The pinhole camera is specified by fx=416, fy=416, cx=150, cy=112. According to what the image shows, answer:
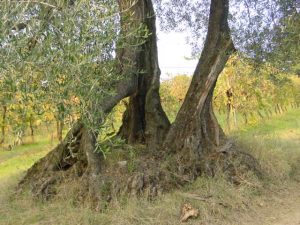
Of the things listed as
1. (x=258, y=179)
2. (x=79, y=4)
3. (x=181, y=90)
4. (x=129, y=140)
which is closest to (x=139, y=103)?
(x=129, y=140)

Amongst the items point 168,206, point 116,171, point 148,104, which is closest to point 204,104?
point 148,104

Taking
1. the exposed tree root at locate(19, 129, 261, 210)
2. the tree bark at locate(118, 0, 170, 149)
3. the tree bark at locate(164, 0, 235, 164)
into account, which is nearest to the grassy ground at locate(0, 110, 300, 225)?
the exposed tree root at locate(19, 129, 261, 210)

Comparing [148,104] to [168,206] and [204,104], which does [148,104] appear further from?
[168,206]

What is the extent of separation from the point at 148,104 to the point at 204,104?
1153mm

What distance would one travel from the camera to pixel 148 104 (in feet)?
28.0

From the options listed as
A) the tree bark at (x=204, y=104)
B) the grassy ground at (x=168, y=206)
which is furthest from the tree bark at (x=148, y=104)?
the grassy ground at (x=168, y=206)

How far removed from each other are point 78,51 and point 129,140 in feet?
17.0

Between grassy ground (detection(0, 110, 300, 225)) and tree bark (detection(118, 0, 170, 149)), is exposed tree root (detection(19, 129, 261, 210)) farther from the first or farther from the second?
tree bark (detection(118, 0, 170, 149))

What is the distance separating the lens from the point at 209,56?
328 inches

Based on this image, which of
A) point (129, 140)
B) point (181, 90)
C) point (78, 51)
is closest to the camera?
point (78, 51)

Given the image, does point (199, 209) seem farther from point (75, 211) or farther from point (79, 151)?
point (79, 151)

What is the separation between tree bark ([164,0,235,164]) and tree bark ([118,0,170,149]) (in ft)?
1.40

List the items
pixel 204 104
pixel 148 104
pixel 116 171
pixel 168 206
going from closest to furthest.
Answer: pixel 168 206 → pixel 116 171 → pixel 204 104 → pixel 148 104

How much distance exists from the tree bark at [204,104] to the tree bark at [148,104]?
1.40 feet
